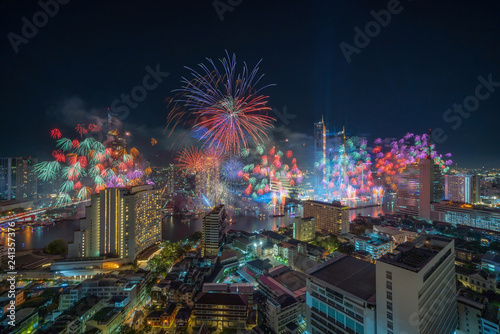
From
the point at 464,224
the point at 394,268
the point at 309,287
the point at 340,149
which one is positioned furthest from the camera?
the point at 340,149

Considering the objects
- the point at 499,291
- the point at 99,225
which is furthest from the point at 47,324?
the point at 499,291

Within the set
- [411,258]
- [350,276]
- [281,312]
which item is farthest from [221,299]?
[411,258]

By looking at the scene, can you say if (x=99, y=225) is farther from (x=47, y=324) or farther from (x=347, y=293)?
(x=347, y=293)

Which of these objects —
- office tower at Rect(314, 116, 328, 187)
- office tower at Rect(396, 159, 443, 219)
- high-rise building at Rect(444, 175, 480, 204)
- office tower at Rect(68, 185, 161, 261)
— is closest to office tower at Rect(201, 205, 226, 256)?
office tower at Rect(68, 185, 161, 261)

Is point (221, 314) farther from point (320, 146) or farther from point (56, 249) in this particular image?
point (320, 146)

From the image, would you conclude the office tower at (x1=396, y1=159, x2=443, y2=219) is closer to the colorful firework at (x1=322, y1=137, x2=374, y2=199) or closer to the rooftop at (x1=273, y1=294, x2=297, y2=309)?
the colorful firework at (x1=322, y1=137, x2=374, y2=199)
